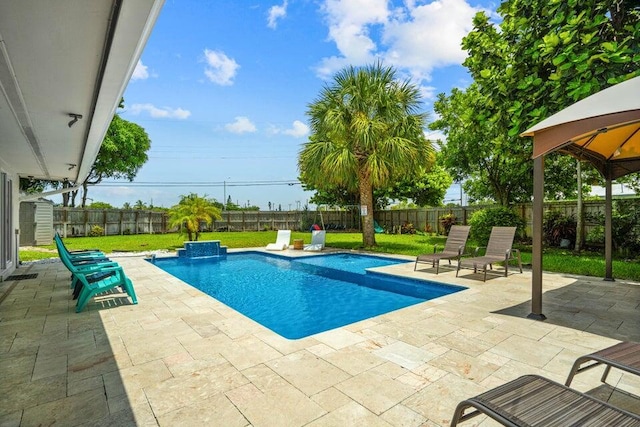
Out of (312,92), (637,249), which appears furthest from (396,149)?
(637,249)

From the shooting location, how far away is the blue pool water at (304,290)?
556cm

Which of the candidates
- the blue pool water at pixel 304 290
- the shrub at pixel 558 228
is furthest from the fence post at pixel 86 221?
the shrub at pixel 558 228

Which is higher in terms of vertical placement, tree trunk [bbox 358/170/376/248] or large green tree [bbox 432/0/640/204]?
large green tree [bbox 432/0/640/204]

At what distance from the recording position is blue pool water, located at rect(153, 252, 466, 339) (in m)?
5.56

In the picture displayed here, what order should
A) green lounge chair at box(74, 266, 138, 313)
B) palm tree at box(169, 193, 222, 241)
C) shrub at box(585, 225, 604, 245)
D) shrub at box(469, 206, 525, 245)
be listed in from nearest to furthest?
1. green lounge chair at box(74, 266, 138, 313)
2. shrub at box(469, 206, 525, 245)
3. shrub at box(585, 225, 604, 245)
4. palm tree at box(169, 193, 222, 241)

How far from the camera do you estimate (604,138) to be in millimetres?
5234

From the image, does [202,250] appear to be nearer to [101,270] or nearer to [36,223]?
[101,270]

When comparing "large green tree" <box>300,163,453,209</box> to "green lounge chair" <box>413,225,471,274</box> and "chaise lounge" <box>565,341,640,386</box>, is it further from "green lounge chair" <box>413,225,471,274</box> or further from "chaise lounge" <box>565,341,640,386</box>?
"chaise lounge" <box>565,341,640,386</box>

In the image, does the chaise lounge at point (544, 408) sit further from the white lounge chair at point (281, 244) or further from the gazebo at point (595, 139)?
the white lounge chair at point (281, 244)

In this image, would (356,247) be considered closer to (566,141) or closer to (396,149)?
(396,149)

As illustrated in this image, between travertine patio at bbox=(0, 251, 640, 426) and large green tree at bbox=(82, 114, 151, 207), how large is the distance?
69.4 ft

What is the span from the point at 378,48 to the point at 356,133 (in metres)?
4.81

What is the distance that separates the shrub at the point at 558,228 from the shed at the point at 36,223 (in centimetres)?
2232

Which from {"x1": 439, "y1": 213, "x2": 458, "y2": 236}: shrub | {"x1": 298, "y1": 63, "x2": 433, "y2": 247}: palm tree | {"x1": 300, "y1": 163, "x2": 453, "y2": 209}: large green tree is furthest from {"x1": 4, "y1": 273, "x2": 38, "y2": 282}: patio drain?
{"x1": 300, "y1": 163, "x2": 453, "y2": 209}: large green tree
